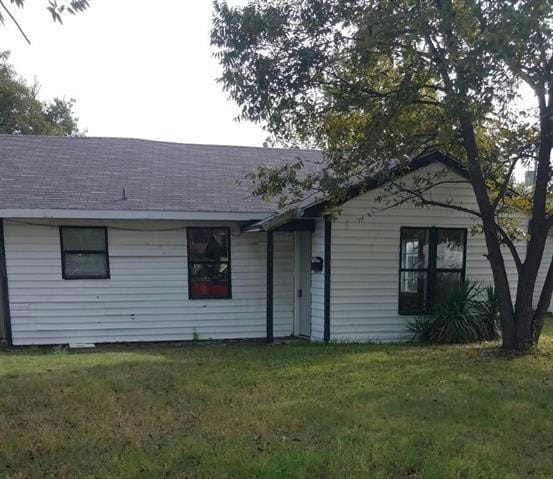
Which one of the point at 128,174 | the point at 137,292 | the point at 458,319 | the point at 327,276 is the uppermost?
the point at 128,174

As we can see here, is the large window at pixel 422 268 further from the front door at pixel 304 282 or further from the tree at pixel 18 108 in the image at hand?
the tree at pixel 18 108

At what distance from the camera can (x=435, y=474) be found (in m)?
3.84

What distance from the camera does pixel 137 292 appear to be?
10359 mm

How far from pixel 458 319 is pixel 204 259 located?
202 inches

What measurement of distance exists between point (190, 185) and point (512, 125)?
21.1ft

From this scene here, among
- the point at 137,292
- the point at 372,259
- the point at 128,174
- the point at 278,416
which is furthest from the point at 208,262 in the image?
the point at 278,416

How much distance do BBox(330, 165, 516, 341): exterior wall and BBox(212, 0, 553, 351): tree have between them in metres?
1.06

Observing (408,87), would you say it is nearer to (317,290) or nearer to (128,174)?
(317,290)

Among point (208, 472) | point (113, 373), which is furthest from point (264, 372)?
point (208, 472)

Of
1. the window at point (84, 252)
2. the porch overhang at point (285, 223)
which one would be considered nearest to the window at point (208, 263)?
the porch overhang at point (285, 223)

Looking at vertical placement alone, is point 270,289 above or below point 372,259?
below

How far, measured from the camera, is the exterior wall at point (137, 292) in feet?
32.3

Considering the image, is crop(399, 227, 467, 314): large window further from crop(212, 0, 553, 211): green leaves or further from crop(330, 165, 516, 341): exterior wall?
crop(212, 0, 553, 211): green leaves

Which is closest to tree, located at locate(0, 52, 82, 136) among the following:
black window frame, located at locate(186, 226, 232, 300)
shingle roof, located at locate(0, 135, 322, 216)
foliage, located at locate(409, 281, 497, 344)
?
shingle roof, located at locate(0, 135, 322, 216)
